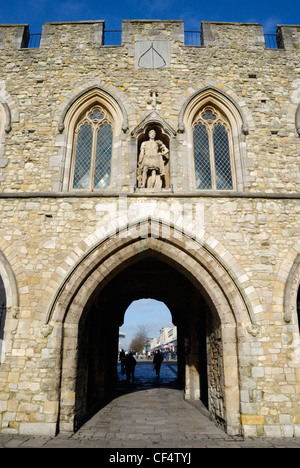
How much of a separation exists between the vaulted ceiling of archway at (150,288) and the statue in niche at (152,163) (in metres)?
2.79

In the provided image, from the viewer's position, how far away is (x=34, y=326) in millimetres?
5805

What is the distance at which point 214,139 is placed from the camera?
7.53 meters

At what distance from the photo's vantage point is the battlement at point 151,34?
8047 mm

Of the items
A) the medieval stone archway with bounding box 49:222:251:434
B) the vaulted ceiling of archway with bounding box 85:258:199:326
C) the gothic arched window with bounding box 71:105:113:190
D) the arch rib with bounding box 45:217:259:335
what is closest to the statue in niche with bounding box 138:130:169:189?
the gothic arched window with bounding box 71:105:113:190

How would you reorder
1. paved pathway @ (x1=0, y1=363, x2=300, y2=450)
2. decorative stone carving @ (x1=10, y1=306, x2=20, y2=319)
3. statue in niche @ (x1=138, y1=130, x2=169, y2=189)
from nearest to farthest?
paved pathway @ (x1=0, y1=363, x2=300, y2=450) → decorative stone carving @ (x1=10, y1=306, x2=20, y2=319) → statue in niche @ (x1=138, y1=130, x2=169, y2=189)

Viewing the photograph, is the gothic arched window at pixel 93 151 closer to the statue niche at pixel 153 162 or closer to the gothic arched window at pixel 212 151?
the statue niche at pixel 153 162

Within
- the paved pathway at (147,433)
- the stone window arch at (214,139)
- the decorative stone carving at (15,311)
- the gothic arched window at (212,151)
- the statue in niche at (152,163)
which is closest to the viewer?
the paved pathway at (147,433)

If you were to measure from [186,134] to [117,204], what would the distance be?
2470 millimetres

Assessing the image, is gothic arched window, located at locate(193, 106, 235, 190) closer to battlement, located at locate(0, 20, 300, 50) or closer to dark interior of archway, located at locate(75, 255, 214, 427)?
battlement, located at locate(0, 20, 300, 50)

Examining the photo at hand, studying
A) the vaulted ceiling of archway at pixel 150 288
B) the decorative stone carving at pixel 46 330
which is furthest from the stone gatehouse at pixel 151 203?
the vaulted ceiling of archway at pixel 150 288

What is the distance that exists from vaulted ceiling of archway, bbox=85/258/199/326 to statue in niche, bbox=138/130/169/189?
110 inches

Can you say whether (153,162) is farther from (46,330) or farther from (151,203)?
(46,330)

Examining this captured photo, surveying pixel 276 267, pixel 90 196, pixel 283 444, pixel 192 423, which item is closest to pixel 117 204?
pixel 90 196

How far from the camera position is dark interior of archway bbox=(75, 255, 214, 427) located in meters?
8.02
